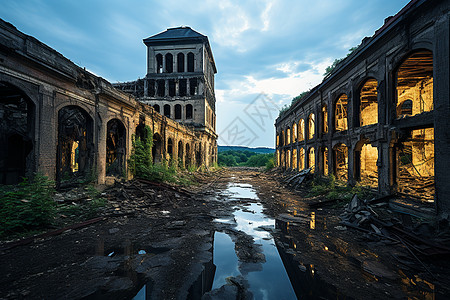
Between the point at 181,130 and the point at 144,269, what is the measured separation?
16.4 meters

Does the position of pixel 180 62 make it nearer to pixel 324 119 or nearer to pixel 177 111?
pixel 177 111

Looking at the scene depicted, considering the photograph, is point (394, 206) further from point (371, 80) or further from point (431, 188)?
point (371, 80)

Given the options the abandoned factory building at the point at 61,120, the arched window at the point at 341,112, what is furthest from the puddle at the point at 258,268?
the arched window at the point at 341,112

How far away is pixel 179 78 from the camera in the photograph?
29500 millimetres

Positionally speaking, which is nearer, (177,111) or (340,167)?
(340,167)

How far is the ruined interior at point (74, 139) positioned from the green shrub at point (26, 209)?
7.06 ft

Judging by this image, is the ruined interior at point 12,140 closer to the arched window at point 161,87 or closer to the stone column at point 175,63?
the arched window at point 161,87

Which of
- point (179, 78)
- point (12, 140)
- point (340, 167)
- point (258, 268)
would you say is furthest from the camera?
point (179, 78)

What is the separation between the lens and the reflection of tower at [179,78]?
29.1m

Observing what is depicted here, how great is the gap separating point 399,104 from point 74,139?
1937 centimetres

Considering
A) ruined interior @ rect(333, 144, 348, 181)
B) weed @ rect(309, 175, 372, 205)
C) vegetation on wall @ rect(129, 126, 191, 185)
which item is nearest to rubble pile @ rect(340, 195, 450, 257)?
weed @ rect(309, 175, 372, 205)

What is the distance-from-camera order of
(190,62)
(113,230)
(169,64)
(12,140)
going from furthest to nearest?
1. (169,64)
2. (190,62)
3. (12,140)
4. (113,230)

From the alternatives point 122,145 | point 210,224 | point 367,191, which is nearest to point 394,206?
point 367,191

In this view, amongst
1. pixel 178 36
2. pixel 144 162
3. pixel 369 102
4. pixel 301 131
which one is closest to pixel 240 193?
pixel 144 162
